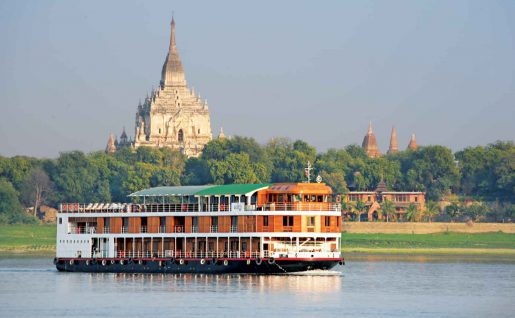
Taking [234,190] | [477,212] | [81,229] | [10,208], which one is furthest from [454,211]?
[234,190]

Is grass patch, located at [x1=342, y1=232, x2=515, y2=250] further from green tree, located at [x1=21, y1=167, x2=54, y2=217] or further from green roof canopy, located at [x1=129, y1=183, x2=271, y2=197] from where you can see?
green roof canopy, located at [x1=129, y1=183, x2=271, y2=197]

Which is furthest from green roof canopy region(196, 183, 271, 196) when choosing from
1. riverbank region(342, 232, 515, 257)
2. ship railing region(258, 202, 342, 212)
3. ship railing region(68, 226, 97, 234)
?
riverbank region(342, 232, 515, 257)

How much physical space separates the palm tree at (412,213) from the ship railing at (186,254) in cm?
6932

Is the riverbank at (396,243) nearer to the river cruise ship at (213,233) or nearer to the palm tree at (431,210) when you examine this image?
the palm tree at (431,210)

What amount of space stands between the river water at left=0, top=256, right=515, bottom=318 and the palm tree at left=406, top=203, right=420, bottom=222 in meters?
60.2

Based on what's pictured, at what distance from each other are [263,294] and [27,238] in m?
65.5

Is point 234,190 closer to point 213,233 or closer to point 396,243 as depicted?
point 213,233

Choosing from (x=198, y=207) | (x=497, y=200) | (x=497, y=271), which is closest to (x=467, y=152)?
(x=497, y=200)

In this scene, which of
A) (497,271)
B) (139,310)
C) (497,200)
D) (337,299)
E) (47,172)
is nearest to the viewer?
(139,310)

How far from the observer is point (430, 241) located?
5399 inches

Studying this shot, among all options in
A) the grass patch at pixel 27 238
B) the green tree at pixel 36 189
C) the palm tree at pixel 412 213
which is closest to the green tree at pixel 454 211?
the palm tree at pixel 412 213

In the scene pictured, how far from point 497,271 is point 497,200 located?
66.0 m

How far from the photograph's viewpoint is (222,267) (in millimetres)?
88125

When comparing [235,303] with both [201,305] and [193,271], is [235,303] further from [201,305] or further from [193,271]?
[193,271]
